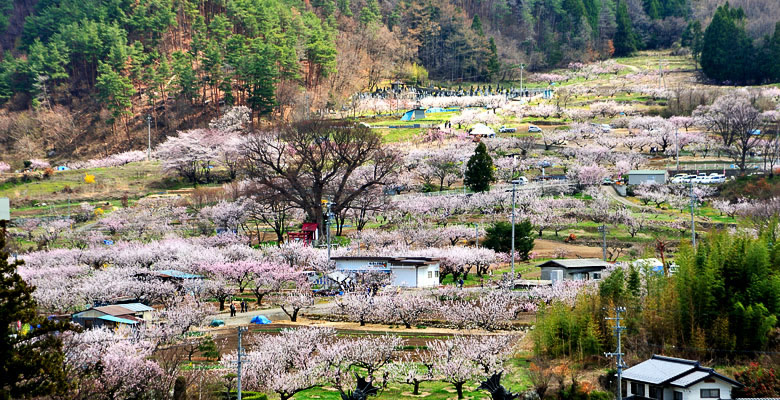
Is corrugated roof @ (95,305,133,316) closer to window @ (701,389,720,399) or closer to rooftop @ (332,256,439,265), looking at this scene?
→ rooftop @ (332,256,439,265)

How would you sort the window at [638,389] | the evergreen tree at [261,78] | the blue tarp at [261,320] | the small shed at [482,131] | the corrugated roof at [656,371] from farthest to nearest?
the evergreen tree at [261,78] < the small shed at [482,131] < the blue tarp at [261,320] < the window at [638,389] < the corrugated roof at [656,371]

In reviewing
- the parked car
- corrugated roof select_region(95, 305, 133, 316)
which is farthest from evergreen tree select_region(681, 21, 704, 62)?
corrugated roof select_region(95, 305, 133, 316)

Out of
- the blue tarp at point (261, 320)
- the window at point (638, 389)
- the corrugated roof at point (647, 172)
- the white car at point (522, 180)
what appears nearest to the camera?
the window at point (638, 389)

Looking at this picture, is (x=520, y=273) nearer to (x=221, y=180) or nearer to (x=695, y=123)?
(x=221, y=180)

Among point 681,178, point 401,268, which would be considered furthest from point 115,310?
point 681,178


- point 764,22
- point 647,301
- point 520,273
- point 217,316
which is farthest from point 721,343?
point 764,22

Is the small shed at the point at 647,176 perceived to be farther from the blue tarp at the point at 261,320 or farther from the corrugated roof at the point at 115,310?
the corrugated roof at the point at 115,310

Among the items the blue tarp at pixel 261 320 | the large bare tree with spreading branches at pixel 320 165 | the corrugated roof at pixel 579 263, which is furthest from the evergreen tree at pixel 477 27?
the blue tarp at pixel 261 320
